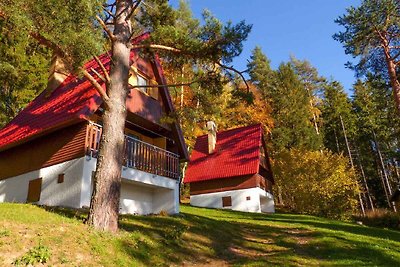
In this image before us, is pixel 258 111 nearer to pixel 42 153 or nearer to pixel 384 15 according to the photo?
pixel 384 15

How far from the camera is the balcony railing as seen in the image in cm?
1454

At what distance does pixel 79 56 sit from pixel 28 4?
177 cm

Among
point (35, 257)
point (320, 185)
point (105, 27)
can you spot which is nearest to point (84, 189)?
point (105, 27)

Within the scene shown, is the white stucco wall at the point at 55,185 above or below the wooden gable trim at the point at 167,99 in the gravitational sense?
below

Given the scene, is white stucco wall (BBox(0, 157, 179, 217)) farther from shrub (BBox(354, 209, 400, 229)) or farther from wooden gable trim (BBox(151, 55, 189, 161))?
shrub (BBox(354, 209, 400, 229))

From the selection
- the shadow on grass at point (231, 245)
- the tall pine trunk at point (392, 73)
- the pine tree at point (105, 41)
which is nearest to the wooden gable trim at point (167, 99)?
the pine tree at point (105, 41)

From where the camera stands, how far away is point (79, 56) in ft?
33.8

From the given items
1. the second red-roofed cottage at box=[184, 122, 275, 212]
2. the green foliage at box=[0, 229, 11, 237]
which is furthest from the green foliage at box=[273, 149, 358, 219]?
the green foliage at box=[0, 229, 11, 237]

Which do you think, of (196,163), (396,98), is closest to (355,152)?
(196,163)

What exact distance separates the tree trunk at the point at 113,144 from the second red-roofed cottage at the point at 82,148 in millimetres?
1352

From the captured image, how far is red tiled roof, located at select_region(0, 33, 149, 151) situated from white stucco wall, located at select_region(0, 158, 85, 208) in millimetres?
1575

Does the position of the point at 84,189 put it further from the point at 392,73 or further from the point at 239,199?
the point at 239,199

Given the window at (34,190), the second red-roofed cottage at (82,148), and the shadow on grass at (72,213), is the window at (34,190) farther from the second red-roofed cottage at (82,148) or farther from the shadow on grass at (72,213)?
the shadow on grass at (72,213)

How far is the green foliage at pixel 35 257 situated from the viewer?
718 centimetres
